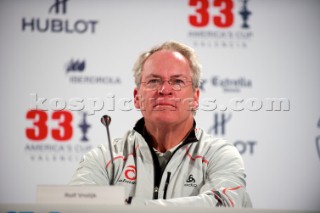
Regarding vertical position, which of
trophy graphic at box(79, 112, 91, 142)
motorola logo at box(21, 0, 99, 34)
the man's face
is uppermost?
motorola logo at box(21, 0, 99, 34)

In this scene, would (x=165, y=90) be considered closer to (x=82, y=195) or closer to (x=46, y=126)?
(x=82, y=195)

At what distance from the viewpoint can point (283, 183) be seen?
3555 mm

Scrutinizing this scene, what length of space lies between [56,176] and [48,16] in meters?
1.20

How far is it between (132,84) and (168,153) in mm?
970

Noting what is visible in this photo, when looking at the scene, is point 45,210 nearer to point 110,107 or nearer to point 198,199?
point 198,199

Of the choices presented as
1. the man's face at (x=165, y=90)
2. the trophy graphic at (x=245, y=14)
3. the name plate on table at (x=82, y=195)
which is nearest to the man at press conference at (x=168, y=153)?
the man's face at (x=165, y=90)

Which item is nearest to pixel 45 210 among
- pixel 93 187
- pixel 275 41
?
pixel 93 187

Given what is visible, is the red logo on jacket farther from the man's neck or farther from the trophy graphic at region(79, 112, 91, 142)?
the trophy graphic at region(79, 112, 91, 142)

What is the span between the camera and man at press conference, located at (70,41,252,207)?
2555mm

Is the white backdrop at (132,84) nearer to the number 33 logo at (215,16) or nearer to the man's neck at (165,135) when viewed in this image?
the number 33 logo at (215,16)

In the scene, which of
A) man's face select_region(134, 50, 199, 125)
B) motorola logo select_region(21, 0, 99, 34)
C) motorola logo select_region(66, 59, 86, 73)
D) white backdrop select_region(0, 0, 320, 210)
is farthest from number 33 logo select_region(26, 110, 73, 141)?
man's face select_region(134, 50, 199, 125)

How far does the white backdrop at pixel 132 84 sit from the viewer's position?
3.53 meters

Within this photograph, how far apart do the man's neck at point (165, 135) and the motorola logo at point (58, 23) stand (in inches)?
45.5

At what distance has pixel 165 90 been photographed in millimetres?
2799
